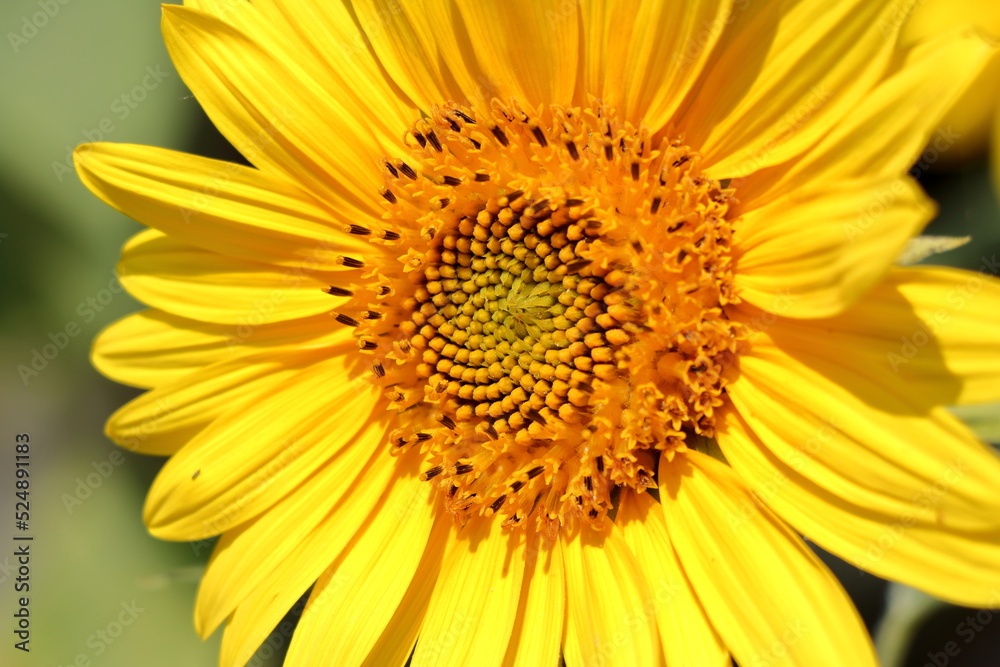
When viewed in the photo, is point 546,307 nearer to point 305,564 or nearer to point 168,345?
point 305,564

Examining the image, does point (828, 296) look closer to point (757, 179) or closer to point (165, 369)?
point (757, 179)

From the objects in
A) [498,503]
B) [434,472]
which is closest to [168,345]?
[434,472]

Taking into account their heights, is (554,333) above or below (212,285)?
below

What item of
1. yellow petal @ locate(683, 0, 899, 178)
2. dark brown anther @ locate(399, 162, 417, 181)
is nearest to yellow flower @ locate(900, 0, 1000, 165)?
yellow petal @ locate(683, 0, 899, 178)

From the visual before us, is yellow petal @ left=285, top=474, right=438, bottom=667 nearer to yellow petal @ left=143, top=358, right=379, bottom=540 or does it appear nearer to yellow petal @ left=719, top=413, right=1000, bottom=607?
yellow petal @ left=143, top=358, right=379, bottom=540

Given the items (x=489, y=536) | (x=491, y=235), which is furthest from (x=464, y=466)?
(x=491, y=235)
